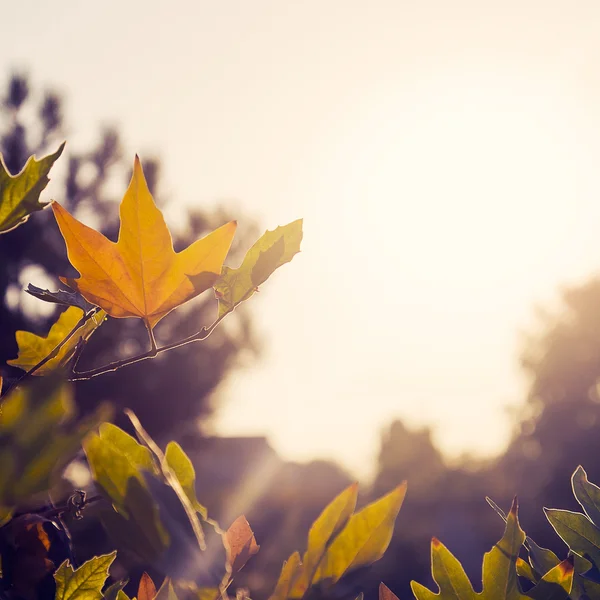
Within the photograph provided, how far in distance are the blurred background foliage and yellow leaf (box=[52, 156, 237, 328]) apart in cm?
606

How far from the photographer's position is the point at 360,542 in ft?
1.18

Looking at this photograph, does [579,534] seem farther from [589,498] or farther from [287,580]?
[287,580]

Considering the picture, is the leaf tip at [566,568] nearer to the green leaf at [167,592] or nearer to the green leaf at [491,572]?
the green leaf at [491,572]

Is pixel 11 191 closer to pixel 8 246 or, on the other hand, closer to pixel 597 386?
pixel 8 246

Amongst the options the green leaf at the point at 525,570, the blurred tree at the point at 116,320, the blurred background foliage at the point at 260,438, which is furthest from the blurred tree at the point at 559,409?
the green leaf at the point at 525,570

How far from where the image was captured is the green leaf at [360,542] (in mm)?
357

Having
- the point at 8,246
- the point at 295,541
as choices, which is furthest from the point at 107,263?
the point at 8,246

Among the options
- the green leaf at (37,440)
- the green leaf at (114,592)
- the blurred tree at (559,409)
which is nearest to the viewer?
the green leaf at (37,440)

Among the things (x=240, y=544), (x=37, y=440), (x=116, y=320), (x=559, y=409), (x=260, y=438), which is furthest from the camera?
(x=559, y=409)

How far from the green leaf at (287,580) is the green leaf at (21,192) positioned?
0.97ft

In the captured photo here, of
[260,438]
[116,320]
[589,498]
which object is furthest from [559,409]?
[589,498]

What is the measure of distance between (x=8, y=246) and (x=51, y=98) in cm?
320

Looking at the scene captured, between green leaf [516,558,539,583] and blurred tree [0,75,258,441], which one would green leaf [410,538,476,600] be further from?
blurred tree [0,75,258,441]

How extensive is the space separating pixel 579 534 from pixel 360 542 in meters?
0.33
